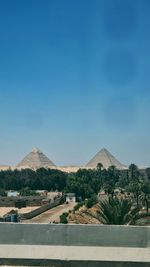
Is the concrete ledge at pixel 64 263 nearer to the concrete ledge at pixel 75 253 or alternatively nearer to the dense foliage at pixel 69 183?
the concrete ledge at pixel 75 253

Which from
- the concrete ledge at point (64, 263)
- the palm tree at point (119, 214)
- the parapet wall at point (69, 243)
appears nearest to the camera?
the concrete ledge at point (64, 263)

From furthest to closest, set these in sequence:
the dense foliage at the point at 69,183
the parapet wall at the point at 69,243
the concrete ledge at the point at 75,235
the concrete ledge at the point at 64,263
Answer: the dense foliage at the point at 69,183
the concrete ledge at the point at 75,235
the parapet wall at the point at 69,243
the concrete ledge at the point at 64,263

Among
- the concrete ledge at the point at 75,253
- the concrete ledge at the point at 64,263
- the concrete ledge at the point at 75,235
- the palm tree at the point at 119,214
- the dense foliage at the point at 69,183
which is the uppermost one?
the dense foliage at the point at 69,183

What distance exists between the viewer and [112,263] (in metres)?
5.44

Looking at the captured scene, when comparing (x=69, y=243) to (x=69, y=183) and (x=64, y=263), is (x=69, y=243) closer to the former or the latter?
(x=64, y=263)

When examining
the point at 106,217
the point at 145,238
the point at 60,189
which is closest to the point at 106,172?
the point at 60,189

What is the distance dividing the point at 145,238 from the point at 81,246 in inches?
30.3

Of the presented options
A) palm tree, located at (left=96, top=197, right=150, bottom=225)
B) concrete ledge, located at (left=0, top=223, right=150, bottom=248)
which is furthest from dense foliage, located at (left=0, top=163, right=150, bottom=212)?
concrete ledge, located at (left=0, top=223, right=150, bottom=248)

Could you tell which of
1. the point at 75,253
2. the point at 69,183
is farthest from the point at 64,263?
the point at 69,183

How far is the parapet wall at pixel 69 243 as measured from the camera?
556 centimetres

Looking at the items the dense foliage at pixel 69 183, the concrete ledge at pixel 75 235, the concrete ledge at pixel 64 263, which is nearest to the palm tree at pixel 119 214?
the concrete ledge at pixel 75 235

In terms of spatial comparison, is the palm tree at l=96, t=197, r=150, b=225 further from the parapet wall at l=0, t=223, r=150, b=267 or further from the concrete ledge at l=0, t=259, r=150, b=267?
the concrete ledge at l=0, t=259, r=150, b=267

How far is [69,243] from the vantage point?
18.9ft

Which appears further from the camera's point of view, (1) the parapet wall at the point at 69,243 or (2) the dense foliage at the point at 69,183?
(2) the dense foliage at the point at 69,183
